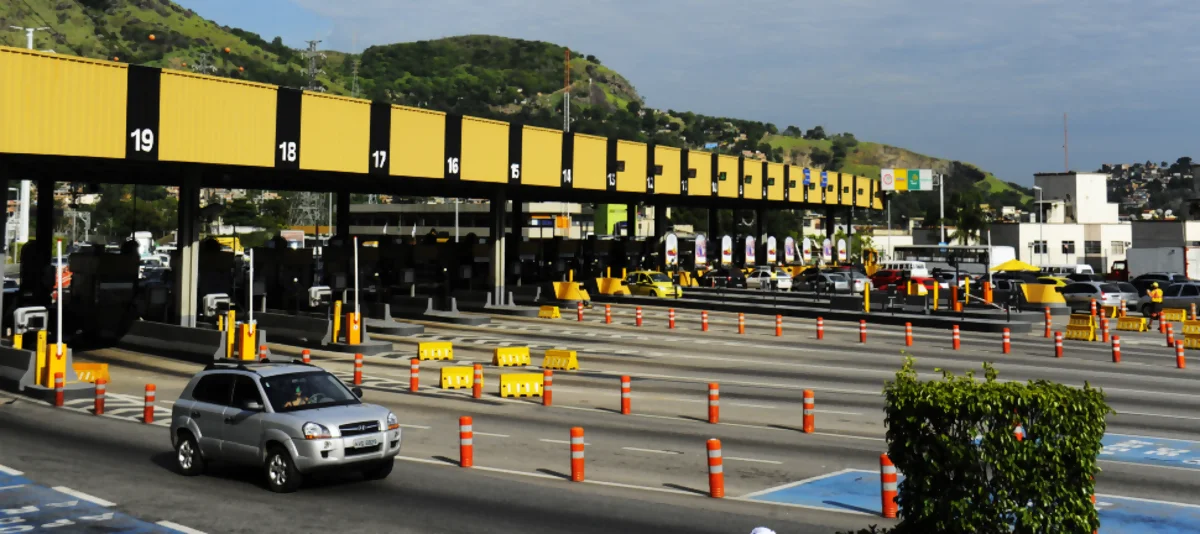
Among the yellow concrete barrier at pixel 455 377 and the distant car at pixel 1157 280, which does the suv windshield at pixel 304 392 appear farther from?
the distant car at pixel 1157 280

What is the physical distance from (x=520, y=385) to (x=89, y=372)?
1170 cm

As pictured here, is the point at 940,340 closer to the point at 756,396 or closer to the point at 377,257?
the point at 756,396

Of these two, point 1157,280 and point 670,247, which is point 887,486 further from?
point 1157,280

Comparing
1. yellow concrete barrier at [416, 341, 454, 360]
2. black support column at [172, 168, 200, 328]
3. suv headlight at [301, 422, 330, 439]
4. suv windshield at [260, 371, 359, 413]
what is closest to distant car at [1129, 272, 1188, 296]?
yellow concrete barrier at [416, 341, 454, 360]

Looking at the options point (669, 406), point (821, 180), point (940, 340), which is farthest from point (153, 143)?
point (821, 180)

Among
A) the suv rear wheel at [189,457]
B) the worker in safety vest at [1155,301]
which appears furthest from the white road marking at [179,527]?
the worker in safety vest at [1155,301]

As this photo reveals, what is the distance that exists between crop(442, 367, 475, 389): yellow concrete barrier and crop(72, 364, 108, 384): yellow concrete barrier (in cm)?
896

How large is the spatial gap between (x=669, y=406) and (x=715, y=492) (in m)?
9.88

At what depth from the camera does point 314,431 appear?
48.0 feet

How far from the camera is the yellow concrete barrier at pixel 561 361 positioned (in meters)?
31.8

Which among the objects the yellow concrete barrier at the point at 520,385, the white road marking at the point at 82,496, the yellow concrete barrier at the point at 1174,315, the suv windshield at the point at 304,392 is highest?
the yellow concrete barrier at the point at 1174,315

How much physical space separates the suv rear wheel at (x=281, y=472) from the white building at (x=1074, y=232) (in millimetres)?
97541

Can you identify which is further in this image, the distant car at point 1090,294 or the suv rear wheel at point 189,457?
the distant car at point 1090,294

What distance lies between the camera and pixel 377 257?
54000 millimetres
